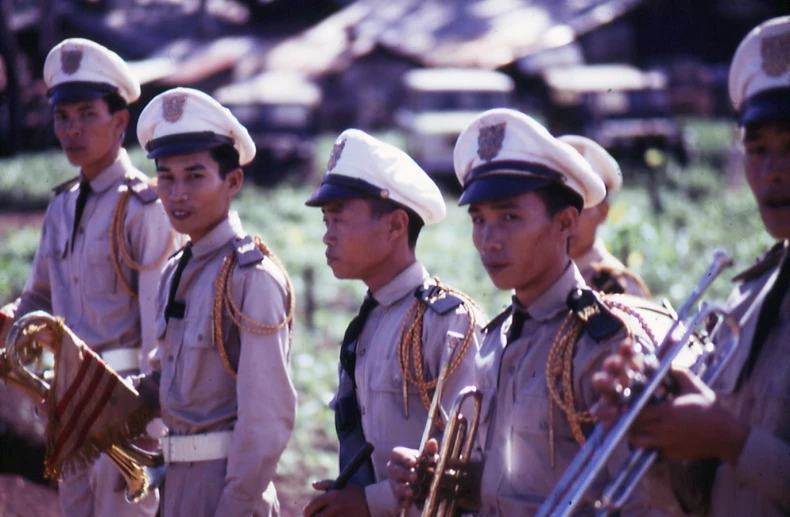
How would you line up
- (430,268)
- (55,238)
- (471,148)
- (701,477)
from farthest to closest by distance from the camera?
(430,268) → (55,238) → (471,148) → (701,477)

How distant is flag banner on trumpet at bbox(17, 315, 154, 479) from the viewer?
181 inches

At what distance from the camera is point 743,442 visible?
100.0 inches

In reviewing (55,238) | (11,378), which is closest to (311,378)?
(55,238)

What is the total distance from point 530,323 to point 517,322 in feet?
0.14

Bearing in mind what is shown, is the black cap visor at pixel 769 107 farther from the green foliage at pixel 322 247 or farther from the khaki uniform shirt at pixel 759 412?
the green foliage at pixel 322 247

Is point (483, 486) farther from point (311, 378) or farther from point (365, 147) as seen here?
point (311, 378)

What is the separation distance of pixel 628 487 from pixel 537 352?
2.54 feet

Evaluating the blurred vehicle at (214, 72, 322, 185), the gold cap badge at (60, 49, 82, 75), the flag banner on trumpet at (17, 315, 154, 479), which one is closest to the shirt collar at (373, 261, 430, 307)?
the flag banner on trumpet at (17, 315, 154, 479)

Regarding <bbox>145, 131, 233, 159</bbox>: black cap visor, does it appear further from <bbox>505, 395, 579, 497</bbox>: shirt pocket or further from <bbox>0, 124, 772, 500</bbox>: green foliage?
<bbox>0, 124, 772, 500</bbox>: green foliage

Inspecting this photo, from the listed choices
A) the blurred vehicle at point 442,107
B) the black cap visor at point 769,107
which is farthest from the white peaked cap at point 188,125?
the blurred vehicle at point 442,107

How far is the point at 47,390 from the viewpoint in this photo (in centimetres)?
471

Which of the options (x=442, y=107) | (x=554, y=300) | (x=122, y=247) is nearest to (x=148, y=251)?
(x=122, y=247)

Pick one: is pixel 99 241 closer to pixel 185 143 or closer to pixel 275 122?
pixel 185 143

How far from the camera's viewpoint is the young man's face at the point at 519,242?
3393 millimetres
